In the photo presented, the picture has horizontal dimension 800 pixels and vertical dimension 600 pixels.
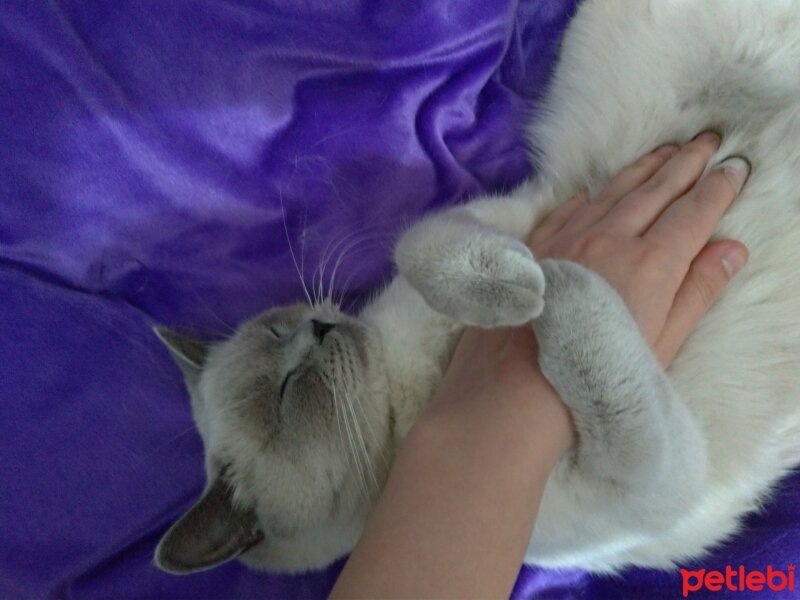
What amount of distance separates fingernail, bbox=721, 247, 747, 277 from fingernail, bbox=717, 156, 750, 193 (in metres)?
0.12

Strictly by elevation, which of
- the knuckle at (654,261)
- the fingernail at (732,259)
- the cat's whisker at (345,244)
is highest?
the fingernail at (732,259)

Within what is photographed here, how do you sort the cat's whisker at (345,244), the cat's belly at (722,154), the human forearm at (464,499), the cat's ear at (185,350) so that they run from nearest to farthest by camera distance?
the human forearm at (464,499)
the cat's belly at (722,154)
the cat's ear at (185,350)
the cat's whisker at (345,244)

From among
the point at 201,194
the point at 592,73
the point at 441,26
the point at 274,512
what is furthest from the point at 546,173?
the point at 274,512

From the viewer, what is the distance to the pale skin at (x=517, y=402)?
0.67 m

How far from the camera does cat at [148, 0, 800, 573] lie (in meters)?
0.76

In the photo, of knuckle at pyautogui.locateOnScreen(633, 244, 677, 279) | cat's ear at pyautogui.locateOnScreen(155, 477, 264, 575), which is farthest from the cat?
knuckle at pyautogui.locateOnScreen(633, 244, 677, 279)

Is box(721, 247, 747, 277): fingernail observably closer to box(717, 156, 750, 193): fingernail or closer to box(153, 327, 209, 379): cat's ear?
box(717, 156, 750, 193): fingernail

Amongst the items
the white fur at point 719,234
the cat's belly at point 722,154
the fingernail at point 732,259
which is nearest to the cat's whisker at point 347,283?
the white fur at point 719,234

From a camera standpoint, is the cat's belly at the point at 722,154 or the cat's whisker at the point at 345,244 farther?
the cat's whisker at the point at 345,244

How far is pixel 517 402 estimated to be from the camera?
77 cm

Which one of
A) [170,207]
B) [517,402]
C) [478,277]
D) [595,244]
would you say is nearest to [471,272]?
[478,277]

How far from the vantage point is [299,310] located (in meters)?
1.04

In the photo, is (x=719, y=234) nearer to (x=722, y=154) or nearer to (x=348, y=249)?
(x=722, y=154)

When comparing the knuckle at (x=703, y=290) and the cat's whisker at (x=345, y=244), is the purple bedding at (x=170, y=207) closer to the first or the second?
the cat's whisker at (x=345, y=244)
